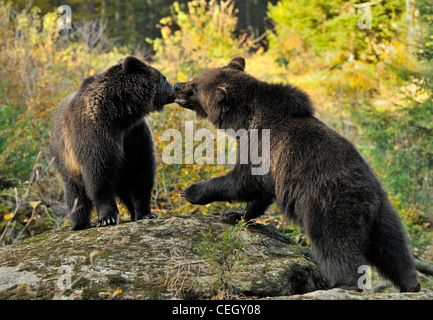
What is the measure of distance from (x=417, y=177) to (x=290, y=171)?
5949 millimetres

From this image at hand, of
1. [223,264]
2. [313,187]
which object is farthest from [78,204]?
[313,187]

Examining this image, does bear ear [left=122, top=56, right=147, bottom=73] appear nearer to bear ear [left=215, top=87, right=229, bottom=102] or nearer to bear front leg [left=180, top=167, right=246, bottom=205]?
bear ear [left=215, top=87, right=229, bottom=102]

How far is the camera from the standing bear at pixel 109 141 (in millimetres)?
4582

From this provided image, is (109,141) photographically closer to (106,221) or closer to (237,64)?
(106,221)

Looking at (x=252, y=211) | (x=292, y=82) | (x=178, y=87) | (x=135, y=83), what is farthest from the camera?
(x=292, y=82)

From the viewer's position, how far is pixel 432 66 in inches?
312

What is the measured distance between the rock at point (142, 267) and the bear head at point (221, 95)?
107 cm

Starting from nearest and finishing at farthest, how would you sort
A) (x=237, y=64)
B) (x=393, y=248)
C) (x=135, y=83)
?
(x=393, y=248), (x=135, y=83), (x=237, y=64)

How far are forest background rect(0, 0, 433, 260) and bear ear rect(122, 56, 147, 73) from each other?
131cm

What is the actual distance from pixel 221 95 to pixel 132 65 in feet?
A: 3.16

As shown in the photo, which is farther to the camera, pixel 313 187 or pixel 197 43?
pixel 197 43

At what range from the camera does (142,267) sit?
3.62 metres

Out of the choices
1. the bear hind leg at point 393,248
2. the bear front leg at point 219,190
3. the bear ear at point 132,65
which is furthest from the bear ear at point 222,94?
the bear hind leg at point 393,248
